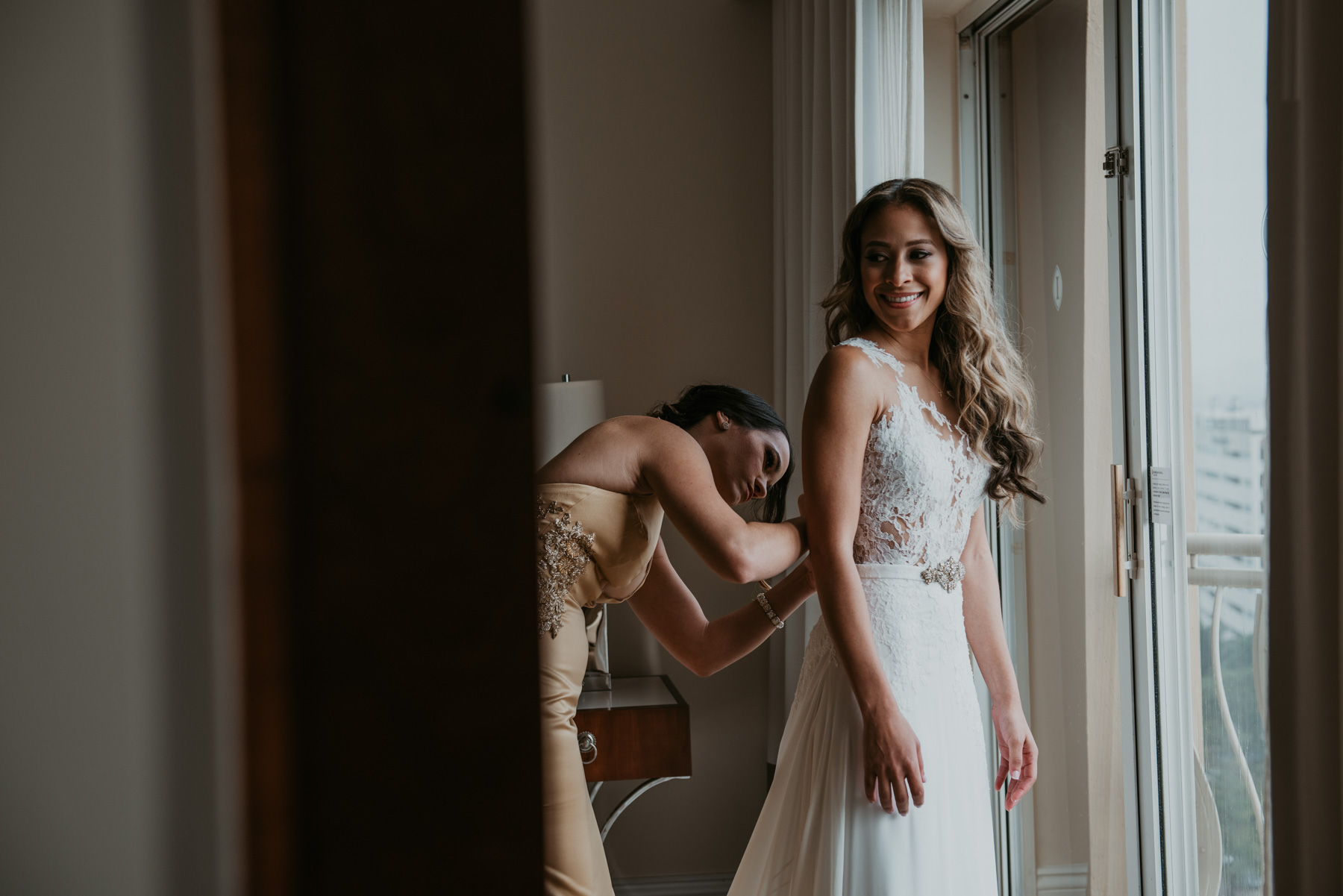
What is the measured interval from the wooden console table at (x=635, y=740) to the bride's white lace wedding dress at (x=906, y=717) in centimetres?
80

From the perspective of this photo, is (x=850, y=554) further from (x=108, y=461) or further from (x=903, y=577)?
(x=108, y=461)

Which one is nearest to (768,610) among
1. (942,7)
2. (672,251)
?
(672,251)

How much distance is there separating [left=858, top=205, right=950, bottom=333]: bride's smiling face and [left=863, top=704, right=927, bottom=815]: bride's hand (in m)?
0.60

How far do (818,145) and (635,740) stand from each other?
157 centimetres

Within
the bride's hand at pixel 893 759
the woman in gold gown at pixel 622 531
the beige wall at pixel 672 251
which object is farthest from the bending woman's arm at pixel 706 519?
the beige wall at pixel 672 251

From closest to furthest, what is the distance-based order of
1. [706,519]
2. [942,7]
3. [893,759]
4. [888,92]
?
1. [893,759]
2. [706,519]
3. [888,92]
4. [942,7]

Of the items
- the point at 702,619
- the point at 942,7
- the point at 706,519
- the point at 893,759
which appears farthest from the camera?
the point at 942,7

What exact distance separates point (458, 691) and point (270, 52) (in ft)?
0.68

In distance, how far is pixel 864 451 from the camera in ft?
4.51

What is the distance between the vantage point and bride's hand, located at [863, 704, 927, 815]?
1256 mm

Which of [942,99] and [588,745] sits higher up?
→ [942,99]

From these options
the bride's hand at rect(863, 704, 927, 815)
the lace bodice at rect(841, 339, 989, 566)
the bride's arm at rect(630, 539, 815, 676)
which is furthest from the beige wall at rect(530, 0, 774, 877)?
the bride's hand at rect(863, 704, 927, 815)

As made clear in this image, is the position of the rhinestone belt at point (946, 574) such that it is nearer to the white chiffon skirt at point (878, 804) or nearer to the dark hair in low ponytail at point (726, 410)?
the white chiffon skirt at point (878, 804)

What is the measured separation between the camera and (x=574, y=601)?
1.47 m
